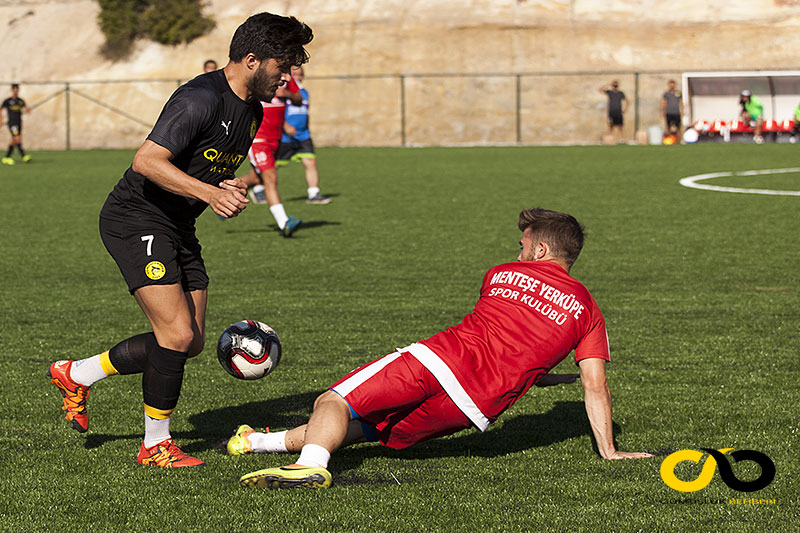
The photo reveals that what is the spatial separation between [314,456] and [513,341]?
100 centimetres

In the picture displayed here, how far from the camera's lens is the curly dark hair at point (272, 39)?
456 centimetres

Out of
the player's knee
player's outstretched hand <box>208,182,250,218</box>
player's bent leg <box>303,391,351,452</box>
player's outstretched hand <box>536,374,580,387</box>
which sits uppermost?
player's outstretched hand <box>208,182,250,218</box>

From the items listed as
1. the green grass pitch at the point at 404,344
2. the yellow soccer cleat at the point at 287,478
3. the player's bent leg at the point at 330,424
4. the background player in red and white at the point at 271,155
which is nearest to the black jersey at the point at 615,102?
the green grass pitch at the point at 404,344

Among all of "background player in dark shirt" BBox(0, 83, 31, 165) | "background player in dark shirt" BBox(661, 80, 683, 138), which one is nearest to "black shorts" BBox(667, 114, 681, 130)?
"background player in dark shirt" BBox(661, 80, 683, 138)

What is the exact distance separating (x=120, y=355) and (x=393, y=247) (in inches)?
290

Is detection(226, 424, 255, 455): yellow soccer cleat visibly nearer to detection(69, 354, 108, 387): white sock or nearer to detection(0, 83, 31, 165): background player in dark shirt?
detection(69, 354, 108, 387): white sock

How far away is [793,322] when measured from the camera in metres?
7.89

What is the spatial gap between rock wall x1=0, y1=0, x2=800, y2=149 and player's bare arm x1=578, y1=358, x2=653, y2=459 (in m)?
40.8

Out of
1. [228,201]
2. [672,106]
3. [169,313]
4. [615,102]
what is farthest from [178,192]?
[615,102]

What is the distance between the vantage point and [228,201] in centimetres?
429

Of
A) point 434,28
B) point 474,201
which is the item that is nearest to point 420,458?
point 474,201

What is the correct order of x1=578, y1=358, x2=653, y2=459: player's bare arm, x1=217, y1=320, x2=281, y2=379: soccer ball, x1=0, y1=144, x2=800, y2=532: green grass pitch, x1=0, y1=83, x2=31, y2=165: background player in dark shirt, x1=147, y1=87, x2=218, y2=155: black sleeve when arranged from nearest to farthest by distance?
x1=0, y1=144, x2=800, y2=532: green grass pitch
x1=147, y1=87, x2=218, y2=155: black sleeve
x1=578, y1=358, x2=653, y2=459: player's bare arm
x1=217, y1=320, x2=281, y2=379: soccer ball
x1=0, y1=83, x2=31, y2=165: background player in dark shirt

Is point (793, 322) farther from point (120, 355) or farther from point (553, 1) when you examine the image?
point (553, 1)

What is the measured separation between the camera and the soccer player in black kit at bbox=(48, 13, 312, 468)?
14.8ft
